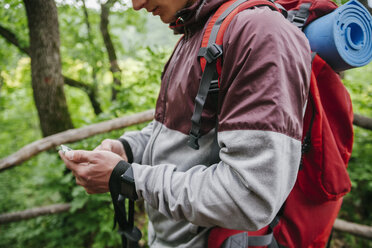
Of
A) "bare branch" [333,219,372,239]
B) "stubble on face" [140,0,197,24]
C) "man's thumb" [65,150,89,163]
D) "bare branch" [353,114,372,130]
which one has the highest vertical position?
"stubble on face" [140,0,197,24]

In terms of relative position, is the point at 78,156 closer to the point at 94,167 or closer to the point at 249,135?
the point at 94,167

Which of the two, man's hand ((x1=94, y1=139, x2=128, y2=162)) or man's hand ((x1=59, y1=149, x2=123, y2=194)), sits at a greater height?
man's hand ((x1=59, y1=149, x2=123, y2=194))

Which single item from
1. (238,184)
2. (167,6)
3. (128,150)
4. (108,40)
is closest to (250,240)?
(238,184)

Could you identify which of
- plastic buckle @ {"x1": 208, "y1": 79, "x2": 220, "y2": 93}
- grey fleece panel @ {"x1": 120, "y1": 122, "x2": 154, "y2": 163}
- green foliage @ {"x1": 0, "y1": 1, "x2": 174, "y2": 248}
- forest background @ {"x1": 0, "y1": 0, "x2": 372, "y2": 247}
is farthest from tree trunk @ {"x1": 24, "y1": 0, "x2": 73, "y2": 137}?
plastic buckle @ {"x1": 208, "y1": 79, "x2": 220, "y2": 93}

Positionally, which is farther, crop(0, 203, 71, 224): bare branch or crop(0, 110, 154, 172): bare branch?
crop(0, 203, 71, 224): bare branch

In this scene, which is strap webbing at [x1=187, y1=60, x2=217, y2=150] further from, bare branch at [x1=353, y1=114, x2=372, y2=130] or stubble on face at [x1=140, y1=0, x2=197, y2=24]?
bare branch at [x1=353, y1=114, x2=372, y2=130]

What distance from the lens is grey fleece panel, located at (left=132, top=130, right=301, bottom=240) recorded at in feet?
2.57

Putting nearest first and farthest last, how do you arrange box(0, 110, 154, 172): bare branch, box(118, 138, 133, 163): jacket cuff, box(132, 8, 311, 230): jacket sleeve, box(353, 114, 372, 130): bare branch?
box(132, 8, 311, 230): jacket sleeve
box(118, 138, 133, 163): jacket cuff
box(0, 110, 154, 172): bare branch
box(353, 114, 372, 130): bare branch

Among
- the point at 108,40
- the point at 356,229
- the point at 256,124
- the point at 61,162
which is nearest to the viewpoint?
A: the point at 256,124

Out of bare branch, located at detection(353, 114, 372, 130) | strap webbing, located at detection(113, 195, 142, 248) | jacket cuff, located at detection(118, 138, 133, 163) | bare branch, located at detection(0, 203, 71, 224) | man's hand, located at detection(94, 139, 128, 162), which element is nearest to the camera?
strap webbing, located at detection(113, 195, 142, 248)

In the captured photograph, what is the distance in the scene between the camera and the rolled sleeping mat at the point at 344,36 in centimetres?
99

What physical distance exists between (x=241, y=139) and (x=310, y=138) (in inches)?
17.2

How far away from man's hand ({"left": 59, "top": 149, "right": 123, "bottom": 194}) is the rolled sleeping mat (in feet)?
3.72

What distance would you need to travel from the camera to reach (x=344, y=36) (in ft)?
3.38
